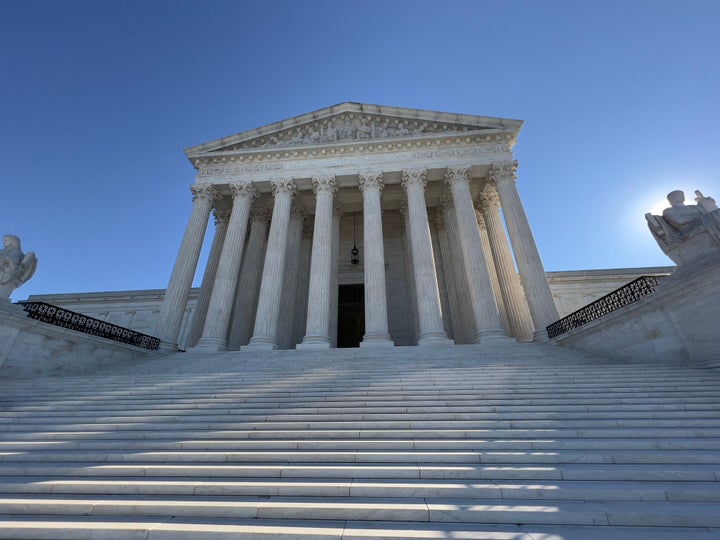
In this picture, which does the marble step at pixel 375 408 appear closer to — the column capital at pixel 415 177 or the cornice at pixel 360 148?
Result: the column capital at pixel 415 177

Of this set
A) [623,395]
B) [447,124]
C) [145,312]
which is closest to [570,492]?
[623,395]

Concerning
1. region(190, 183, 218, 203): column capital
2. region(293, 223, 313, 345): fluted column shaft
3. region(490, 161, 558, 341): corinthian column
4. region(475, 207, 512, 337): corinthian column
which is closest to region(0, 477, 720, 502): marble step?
region(490, 161, 558, 341): corinthian column

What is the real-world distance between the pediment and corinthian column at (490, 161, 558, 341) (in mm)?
4211

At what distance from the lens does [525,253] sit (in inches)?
618

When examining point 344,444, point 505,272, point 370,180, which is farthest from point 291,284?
point 344,444

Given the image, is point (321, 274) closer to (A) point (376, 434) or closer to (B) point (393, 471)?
(A) point (376, 434)

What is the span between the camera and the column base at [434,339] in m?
13.8

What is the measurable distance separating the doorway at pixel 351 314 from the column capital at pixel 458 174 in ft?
31.4

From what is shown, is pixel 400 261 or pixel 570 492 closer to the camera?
pixel 570 492

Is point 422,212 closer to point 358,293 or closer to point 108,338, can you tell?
point 358,293

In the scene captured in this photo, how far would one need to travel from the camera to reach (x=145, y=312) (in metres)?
28.3

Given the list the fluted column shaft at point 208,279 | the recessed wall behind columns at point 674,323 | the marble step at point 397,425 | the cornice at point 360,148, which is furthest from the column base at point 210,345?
the recessed wall behind columns at point 674,323

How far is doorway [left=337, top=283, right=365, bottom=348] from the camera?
75.9 ft

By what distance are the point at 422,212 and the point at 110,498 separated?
53.0ft
